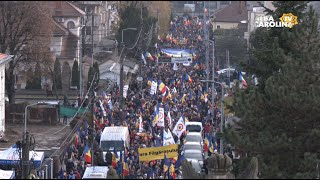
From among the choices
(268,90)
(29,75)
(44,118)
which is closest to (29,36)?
(29,75)

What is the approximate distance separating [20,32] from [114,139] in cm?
2087

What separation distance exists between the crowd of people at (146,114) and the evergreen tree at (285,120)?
529 cm

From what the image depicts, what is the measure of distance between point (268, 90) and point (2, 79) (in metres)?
24.8

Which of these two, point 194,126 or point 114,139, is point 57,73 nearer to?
point 194,126

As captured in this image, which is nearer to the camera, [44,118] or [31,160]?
[31,160]

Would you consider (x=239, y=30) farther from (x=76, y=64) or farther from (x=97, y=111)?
(x=97, y=111)

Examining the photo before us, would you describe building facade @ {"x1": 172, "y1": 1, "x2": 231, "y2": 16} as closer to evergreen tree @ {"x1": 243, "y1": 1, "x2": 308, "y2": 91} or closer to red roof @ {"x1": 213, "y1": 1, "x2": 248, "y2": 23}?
red roof @ {"x1": 213, "y1": 1, "x2": 248, "y2": 23}

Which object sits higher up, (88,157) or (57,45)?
(57,45)

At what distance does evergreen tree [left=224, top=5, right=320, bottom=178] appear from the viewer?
87.1ft

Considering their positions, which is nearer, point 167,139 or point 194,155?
point 167,139

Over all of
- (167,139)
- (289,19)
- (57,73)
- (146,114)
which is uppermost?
(289,19)

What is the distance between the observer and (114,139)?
39.3m

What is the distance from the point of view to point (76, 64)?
67500 millimetres

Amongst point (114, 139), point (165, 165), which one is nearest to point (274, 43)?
point (165, 165)
